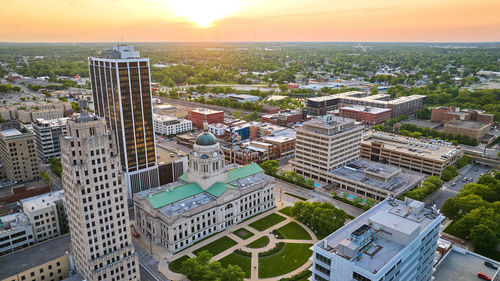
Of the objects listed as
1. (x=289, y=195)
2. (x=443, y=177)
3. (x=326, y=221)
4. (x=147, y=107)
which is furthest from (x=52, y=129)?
(x=443, y=177)

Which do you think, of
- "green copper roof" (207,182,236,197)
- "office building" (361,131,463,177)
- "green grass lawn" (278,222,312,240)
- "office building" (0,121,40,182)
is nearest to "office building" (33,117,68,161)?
"office building" (0,121,40,182)

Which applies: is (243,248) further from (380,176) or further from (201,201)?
(380,176)

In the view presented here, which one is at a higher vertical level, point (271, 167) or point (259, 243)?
point (271, 167)

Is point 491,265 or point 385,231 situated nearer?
point 385,231

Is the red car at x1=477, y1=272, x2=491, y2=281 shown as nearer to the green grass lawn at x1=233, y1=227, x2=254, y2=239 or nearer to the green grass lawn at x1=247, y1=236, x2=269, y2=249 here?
the green grass lawn at x1=247, y1=236, x2=269, y2=249

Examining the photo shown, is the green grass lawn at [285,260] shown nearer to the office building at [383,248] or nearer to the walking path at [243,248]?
the walking path at [243,248]

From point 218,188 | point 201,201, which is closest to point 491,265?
point 218,188

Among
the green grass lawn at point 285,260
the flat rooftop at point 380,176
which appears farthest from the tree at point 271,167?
the green grass lawn at point 285,260
